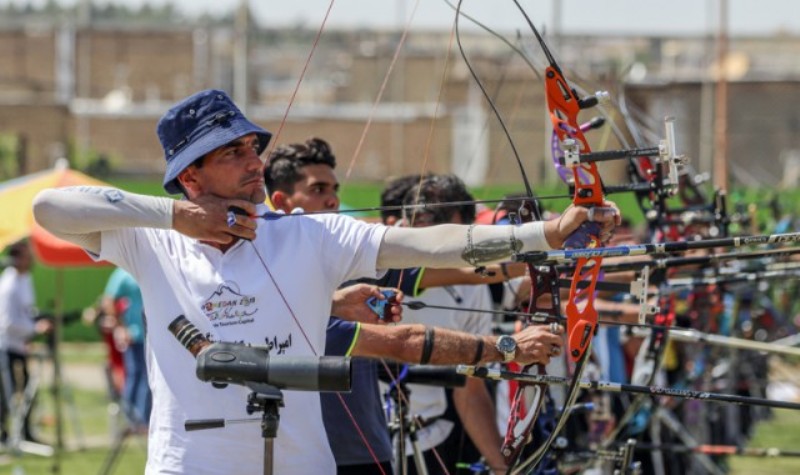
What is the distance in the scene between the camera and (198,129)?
4.08 metres

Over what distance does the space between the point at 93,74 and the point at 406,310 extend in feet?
108

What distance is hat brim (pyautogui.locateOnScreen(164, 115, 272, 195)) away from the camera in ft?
13.1

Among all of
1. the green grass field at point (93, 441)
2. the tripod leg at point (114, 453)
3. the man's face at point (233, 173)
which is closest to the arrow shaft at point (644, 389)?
the man's face at point (233, 173)

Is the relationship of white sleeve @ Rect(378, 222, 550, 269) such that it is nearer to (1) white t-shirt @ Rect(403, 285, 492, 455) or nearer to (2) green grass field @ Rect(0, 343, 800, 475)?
(1) white t-shirt @ Rect(403, 285, 492, 455)

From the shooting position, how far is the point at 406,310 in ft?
18.4

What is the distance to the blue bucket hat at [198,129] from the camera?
13.1 ft

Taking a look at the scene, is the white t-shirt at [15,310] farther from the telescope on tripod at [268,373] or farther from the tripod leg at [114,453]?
the telescope on tripod at [268,373]

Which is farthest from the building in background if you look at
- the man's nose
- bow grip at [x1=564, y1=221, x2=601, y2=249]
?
bow grip at [x1=564, y1=221, x2=601, y2=249]

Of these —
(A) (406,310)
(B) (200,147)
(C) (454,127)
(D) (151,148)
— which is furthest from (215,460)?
(D) (151,148)

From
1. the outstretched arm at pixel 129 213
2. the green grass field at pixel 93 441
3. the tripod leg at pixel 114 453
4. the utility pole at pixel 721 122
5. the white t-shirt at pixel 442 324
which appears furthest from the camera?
the utility pole at pixel 721 122

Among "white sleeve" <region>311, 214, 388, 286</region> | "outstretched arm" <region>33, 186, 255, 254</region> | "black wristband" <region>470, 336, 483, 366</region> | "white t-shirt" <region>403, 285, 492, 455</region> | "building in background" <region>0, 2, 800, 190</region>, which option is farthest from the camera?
"building in background" <region>0, 2, 800, 190</region>

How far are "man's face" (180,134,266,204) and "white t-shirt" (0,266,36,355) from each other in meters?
9.63

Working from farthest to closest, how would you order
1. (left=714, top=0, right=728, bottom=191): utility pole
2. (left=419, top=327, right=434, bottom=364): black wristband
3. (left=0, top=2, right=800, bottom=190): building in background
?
(left=0, top=2, right=800, bottom=190): building in background → (left=714, top=0, right=728, bottom=191): utility pole → (left=419, top=327, right=434, bottom=364): black wristband

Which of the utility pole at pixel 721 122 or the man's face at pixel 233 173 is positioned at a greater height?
the utility pole at pixel 721 122
